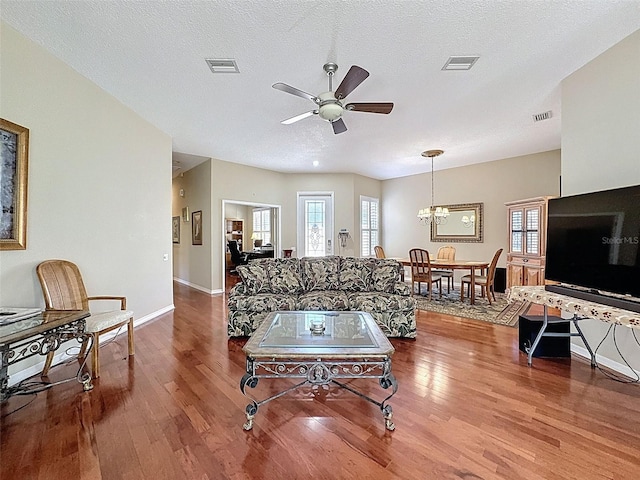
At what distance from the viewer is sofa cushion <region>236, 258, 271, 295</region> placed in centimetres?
388

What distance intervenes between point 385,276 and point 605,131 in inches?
106

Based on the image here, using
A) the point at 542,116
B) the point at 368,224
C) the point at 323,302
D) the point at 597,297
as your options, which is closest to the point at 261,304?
the point at 323,302

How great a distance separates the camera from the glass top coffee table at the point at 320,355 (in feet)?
6.19

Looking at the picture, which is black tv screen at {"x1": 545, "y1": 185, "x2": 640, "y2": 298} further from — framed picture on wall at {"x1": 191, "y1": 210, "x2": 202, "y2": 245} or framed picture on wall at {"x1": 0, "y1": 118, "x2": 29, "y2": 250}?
framed picture on wall at {"x1": 191, "y1": 210, "x2": 202, "y2": 245}

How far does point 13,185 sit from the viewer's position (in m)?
2.42

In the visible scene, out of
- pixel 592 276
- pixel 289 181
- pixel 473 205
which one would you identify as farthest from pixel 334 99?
pixel 473 205

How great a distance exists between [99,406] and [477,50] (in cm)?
430

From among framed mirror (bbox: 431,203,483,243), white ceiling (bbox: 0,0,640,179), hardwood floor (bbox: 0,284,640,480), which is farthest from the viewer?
framed mirror (bbox: 431,203,483,243)

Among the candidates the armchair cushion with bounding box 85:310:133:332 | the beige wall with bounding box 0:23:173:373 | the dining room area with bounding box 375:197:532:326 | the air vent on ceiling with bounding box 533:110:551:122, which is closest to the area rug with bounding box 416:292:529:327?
the dining room area with bounding box 375:197:532:326

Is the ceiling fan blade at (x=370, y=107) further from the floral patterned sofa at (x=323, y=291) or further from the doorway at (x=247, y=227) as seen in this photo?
the doorway at (x=247, y=227)

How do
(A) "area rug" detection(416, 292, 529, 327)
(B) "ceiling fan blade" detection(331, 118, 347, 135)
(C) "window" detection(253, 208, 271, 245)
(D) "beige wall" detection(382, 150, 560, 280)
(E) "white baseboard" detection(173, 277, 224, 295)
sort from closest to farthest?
(B) "ceiling fan blade" detection(331, 118, 347, 135) < (A) "area rug" detection(416, 292, 529, 327) < (D) "beige wall" detection(382, 150, 560, 280) < (E) "white baseboard" detection(173, 277, 224, 295) < (C) "window" detection(253, 208, 271, 245)

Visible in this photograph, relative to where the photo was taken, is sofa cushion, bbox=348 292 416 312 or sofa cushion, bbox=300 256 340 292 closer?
sofa cushion, bbox=348 292 416 312

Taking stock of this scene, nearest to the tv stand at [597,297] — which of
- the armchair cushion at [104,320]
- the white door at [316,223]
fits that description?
the armchair cushion at [104,320]

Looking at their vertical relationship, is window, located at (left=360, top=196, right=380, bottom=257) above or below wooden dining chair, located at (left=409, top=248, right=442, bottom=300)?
above
